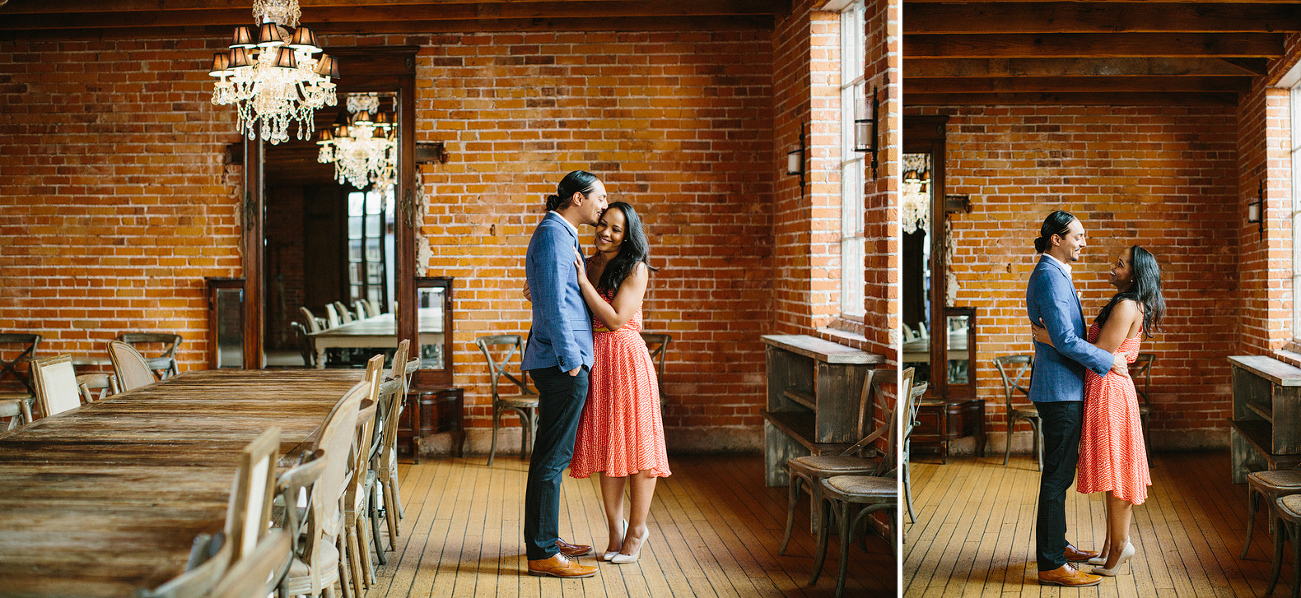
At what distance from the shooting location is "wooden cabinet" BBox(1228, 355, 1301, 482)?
1.37m

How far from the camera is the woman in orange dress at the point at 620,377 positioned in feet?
11.6

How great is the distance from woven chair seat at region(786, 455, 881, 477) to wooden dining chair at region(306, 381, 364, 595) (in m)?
1.80

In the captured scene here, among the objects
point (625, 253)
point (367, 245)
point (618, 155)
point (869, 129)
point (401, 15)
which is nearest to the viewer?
point (625, 253)

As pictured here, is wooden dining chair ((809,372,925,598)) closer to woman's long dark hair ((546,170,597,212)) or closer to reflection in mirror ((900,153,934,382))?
reflection in mirror ((900,153,934,382))

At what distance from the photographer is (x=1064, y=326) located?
173 cm

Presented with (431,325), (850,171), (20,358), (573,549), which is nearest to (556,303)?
(573,549)

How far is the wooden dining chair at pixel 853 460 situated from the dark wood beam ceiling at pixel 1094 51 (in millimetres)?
1554

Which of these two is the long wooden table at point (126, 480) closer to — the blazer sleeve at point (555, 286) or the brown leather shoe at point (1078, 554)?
the blazer sleeve at point (555, 286)

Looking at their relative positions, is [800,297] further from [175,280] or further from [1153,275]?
[175,280]

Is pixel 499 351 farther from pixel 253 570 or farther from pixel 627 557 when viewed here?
pixel 253 570

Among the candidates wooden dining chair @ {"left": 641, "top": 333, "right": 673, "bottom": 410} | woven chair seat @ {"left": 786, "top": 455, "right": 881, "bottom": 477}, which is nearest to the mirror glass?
woven chair seat @ {"left": 786, "top": 455, "right": 881, "bottom": 477}

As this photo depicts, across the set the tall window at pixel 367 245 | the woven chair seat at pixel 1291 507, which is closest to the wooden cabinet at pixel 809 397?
the woven chair seat at pixel 1291 507

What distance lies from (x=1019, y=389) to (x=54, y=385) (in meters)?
3.46

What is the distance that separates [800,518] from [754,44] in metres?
3.15
